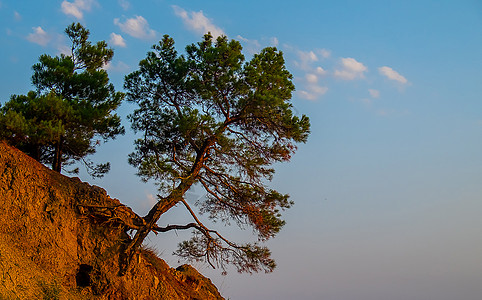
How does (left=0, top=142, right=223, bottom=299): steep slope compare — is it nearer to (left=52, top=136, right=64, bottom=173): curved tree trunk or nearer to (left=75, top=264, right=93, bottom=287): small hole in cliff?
(left=75, top=264, right=93, bottom=287): small hole in cliff

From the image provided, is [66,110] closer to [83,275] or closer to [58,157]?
[58,157]

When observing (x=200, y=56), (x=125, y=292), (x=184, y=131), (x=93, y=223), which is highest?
(x=200, y=56)

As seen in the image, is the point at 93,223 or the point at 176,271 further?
the point at 176,271

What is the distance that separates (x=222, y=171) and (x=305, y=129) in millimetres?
3709

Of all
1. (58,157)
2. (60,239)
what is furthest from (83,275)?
(58,157)

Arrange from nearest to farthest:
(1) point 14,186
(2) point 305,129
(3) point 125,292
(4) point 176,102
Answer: (1) point 14,186 < (3) point 125,292 < (2) point 305,129 < (4) point 176,102

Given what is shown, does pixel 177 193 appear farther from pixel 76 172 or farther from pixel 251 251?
pixel 76 172

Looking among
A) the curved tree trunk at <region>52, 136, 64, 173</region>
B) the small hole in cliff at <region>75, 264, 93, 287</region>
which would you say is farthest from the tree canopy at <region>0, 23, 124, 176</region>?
the small hole in cliff at <region>75, 264, 93, 287</region>

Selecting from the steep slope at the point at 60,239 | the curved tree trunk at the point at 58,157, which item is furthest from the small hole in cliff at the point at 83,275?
the curved tree trunk at the point at 58,157

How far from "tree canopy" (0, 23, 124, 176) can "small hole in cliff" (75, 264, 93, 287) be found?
14.5ft

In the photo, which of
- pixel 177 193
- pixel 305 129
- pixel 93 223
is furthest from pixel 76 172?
pixel 305 129

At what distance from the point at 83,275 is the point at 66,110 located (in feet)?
19.7

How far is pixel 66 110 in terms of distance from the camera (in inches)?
695

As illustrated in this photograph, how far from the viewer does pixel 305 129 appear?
18.2 meters
